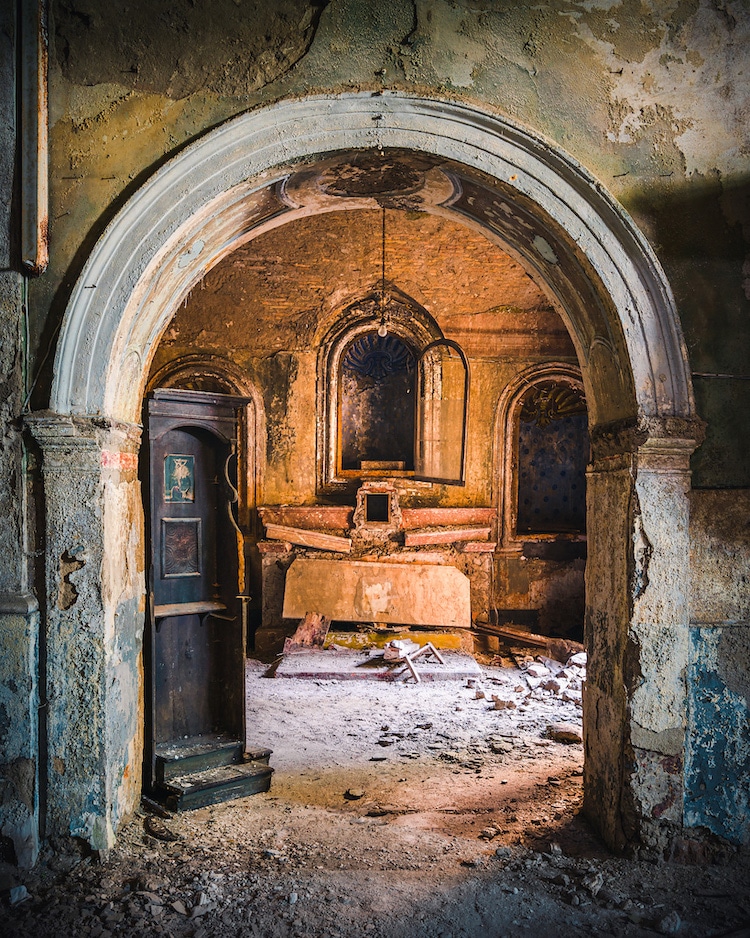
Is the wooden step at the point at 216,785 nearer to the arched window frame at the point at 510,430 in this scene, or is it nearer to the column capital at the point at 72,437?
the column capital at the point at 72,437

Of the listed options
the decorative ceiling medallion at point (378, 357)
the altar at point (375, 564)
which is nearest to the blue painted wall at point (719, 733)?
the altar at point (375, 564)

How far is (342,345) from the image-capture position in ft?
30.4

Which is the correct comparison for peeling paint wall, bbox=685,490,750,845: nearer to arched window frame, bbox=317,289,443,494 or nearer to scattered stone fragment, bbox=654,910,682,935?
scattered stone fragment, bbox=654,910,682,935

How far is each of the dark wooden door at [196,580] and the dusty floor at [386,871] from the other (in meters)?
0.69

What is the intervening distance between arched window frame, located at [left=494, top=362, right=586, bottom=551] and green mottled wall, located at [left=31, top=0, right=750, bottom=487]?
5.55 m

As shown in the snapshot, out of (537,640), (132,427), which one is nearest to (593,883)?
(132,427)

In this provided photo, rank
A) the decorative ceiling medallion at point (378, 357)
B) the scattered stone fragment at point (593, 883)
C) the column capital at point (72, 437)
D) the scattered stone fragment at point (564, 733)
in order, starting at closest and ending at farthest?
the scattered stone fragment at point (593, 883), the column capital at point (72, 437), the scattered stone fragment at point (564, 733), the decorative ceiling medallion at point (378, 357)

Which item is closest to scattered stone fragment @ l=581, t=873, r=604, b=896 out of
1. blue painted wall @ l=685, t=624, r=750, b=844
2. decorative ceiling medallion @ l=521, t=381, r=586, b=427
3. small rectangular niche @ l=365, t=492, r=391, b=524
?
blue painted wall @ l=685, t=624, r=750, b=844

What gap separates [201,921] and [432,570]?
579 cm

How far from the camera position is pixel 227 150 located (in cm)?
366

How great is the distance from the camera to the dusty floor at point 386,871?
10.4ft

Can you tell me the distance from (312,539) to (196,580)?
4.08 meters

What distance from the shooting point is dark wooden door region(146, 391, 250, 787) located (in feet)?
15.1

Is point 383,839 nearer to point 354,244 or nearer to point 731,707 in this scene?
point 731,707
